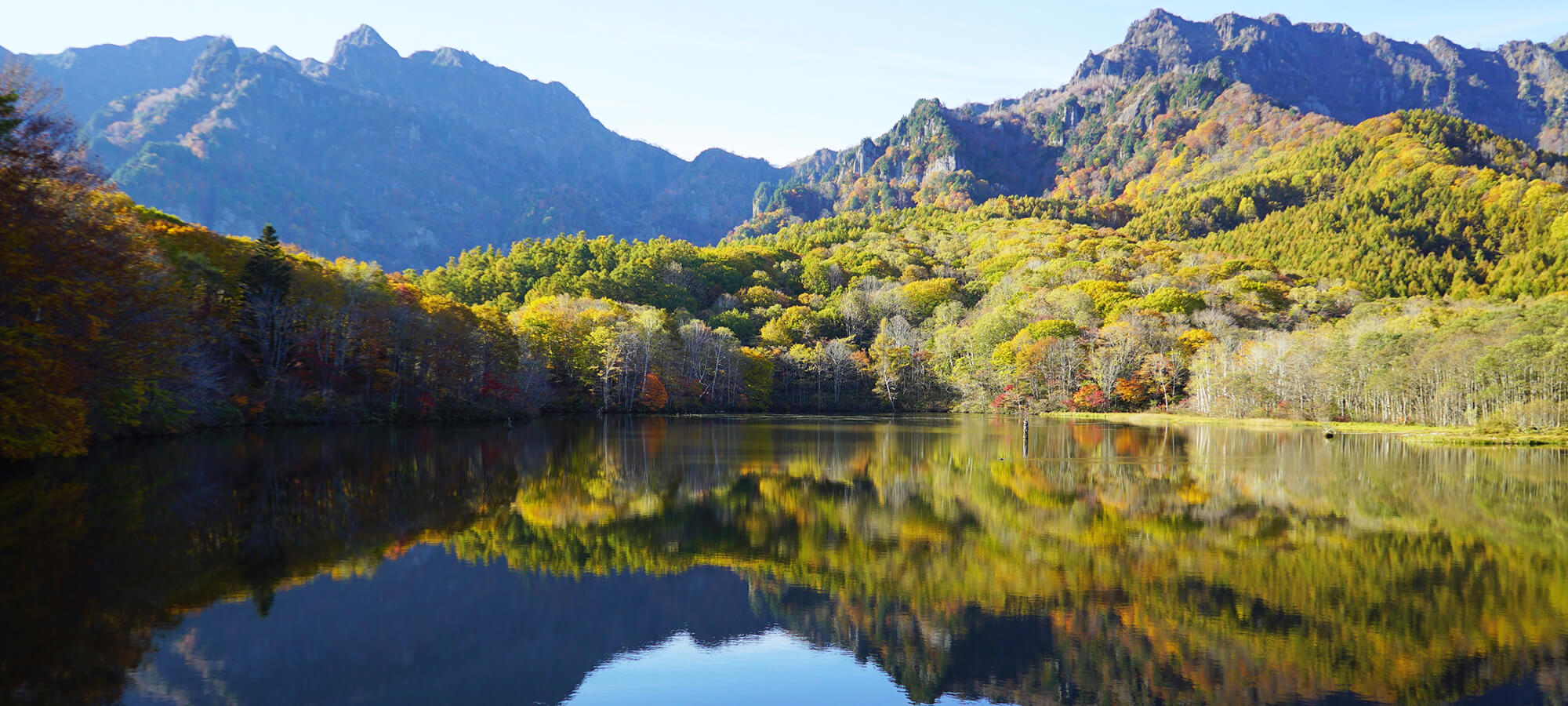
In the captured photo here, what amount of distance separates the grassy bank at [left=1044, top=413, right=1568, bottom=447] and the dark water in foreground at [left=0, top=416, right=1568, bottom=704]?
62.7 ft

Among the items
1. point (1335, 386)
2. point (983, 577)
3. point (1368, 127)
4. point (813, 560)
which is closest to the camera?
point (983, 577)

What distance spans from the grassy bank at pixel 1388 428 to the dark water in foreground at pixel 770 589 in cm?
1912

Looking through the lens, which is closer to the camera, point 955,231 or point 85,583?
point 85,583

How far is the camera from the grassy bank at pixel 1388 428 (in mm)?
38844

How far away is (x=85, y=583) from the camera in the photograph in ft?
35.9

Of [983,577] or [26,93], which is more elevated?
[26,93]

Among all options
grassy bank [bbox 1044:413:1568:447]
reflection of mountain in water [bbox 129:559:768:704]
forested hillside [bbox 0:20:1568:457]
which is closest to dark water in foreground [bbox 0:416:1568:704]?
reflection of mountain in water [bbox 129:559:768:704]

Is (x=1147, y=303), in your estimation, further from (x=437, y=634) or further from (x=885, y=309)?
(x=437, y=634)

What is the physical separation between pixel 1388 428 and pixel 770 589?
51.7 m

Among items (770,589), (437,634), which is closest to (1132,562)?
(770,589)

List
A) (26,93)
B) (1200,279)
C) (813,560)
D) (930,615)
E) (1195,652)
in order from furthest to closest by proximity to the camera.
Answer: (1200,279) < (26,93) < (813,560) < (930,615) < (1195,652)

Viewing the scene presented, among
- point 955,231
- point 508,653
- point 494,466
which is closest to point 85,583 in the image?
point 508,653

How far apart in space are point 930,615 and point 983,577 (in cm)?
214

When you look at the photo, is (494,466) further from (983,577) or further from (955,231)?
(955,231)
